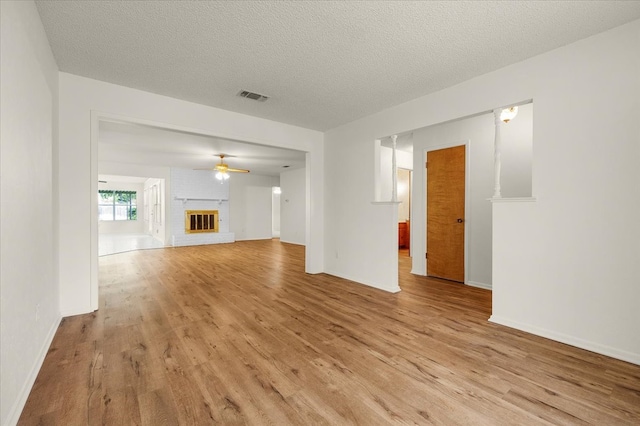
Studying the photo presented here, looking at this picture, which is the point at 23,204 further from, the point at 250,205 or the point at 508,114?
the point at 250,205

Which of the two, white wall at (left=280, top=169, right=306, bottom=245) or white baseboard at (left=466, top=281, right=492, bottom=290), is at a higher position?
white wall at (left=280, top=169, right=306, bottom=245)

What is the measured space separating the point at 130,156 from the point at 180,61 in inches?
233

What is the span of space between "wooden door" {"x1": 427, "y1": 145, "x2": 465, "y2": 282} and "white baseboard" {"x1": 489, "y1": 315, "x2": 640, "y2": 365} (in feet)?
→ 5.74

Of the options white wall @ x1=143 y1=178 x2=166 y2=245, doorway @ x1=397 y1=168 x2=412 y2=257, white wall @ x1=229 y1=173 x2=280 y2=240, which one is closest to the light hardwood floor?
doorway @ x1=397 y1=168 x2=412 y2=257

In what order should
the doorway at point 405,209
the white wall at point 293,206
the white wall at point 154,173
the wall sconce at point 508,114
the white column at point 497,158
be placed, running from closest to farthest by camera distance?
1. the white column at point 497,158
2. the wall sconce at point 508,114
3. the doorway at point 405,209
4. the white wall at point 154,173
5. the white wall at point 293,206

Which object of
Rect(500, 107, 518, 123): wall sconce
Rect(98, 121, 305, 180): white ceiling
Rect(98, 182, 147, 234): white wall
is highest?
Rect(98, 121, 305, 180): white ceiling

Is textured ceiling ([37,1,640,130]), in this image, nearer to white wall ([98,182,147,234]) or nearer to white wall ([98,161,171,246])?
white wall ([98,161,171,246])

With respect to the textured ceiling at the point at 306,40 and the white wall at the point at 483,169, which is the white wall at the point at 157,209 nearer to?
the textured ceiling at the point at 306,40

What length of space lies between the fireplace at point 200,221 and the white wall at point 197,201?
0.12 m

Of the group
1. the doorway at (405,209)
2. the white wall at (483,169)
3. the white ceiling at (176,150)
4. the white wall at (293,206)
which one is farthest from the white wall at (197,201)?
the white wall at (483,169)

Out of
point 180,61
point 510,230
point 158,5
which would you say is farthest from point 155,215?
point 510,230

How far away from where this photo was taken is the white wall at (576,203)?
7.12 ft

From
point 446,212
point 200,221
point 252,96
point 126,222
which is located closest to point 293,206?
point 200,221

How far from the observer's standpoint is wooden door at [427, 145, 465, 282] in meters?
4.50
